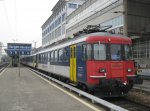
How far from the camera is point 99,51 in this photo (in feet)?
45.5

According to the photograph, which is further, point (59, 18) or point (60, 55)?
point (59, 18)

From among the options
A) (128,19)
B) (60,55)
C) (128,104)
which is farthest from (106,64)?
(128,19)

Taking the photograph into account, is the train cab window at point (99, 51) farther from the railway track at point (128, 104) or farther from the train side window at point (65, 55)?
the train side window at point (65, 55)

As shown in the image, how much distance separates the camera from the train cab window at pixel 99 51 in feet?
45.2

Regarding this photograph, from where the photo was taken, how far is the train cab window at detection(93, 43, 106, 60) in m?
13.8

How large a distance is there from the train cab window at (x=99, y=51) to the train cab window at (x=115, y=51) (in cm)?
40

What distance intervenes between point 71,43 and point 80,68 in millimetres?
2620

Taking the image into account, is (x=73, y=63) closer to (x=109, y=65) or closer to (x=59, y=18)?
(x=109, y=65)

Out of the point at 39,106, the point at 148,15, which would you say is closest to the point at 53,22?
the point at 148,15

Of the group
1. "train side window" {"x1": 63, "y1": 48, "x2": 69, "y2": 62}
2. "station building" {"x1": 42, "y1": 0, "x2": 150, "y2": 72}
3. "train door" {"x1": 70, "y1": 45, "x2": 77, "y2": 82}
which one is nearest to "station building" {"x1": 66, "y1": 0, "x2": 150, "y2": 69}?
"station building" {"x1": 42, "y1": 0, "x2": 150, "y2": 72}

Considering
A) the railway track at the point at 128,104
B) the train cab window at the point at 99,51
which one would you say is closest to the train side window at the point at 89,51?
the train cab window at the point at 99,51

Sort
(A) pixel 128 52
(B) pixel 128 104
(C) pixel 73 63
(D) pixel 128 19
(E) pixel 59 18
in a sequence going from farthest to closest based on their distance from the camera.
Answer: (E) pixel 59 18 < (D) pixel 128 19 < (C) pixel 73 63 < (A) pixel 128 52 < (B) pixel 128 104

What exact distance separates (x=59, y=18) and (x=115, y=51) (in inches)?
2997

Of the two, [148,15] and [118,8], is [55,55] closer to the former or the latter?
[118,8]
